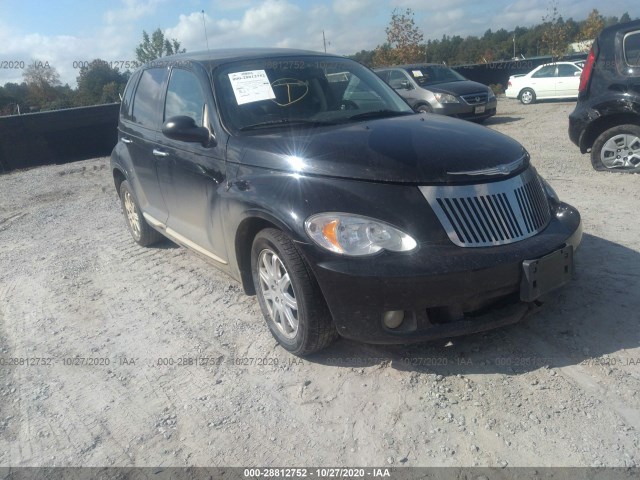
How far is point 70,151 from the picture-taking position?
13188 mm

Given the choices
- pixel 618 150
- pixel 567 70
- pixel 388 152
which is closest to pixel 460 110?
pixel 618 150

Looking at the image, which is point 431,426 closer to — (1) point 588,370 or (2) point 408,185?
(1) point 588,370

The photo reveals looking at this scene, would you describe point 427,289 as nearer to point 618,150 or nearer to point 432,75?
point 618,150

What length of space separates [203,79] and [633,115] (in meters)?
5.49

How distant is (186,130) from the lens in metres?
3.54

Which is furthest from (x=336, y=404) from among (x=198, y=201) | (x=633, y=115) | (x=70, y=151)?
(x=70, y=151)

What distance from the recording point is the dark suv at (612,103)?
21.4 ft

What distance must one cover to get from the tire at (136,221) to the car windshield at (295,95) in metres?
2.12

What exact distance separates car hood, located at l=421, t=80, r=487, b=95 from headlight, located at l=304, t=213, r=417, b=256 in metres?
11.3

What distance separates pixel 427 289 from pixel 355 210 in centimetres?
55

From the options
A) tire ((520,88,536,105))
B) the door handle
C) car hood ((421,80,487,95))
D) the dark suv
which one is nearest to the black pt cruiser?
the door handle

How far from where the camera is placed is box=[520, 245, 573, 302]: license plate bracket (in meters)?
2.79

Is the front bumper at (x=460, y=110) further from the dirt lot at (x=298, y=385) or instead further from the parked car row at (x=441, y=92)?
the dirt lot at (x=298, y=385)

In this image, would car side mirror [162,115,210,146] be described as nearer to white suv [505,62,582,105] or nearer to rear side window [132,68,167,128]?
rear side window [132,68,167,128]
